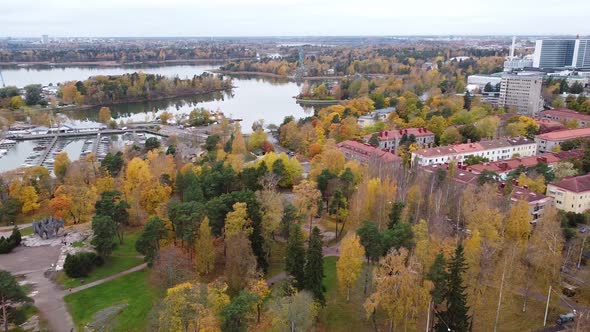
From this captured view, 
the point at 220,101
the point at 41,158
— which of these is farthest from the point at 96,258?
the point at 220,101

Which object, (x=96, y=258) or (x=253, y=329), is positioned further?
(x=96, y=258)

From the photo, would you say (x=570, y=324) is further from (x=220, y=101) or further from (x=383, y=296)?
(x=220, y=101)

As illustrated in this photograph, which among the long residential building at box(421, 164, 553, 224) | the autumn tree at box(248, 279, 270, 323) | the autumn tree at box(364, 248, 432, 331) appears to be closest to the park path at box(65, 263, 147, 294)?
the autumn tree at box(248, 279, 270, 323)

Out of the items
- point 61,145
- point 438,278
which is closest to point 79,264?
point 438,278

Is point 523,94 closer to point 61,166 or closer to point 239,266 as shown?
point 61,166

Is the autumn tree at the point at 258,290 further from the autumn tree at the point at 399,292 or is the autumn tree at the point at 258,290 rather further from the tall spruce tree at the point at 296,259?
the autumn tree at the point at 399,292

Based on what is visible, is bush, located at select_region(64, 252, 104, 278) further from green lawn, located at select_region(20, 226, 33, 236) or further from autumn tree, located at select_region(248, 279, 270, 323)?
autumn tree, located at select_region(248, 279, 270, 323)
